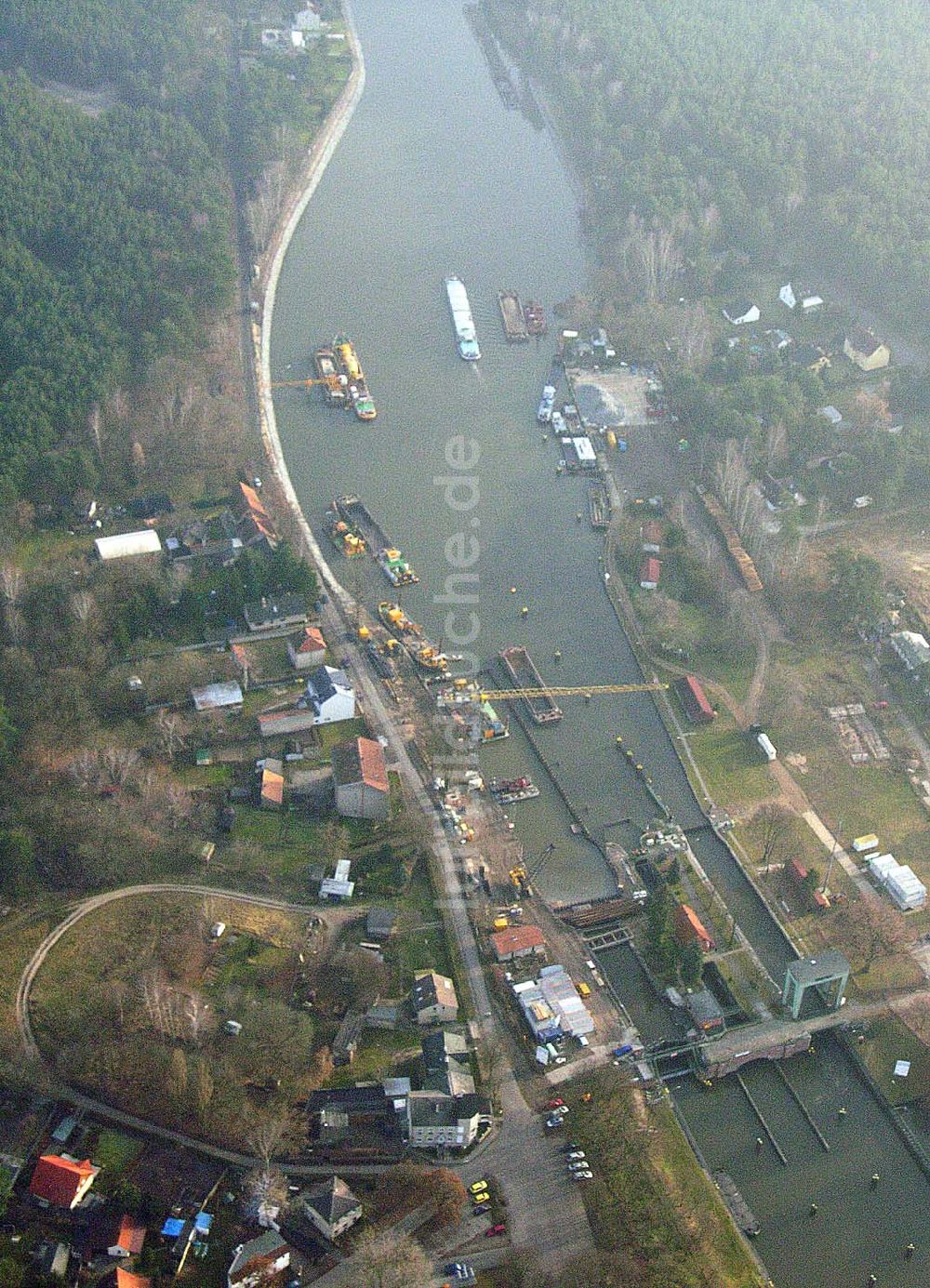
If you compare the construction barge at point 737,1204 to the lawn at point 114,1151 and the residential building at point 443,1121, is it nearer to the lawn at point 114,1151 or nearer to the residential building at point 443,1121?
the residential building at point 443,1121

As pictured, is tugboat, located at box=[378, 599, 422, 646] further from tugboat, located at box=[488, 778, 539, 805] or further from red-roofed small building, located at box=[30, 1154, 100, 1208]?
red-roofed small building, located at box=[30, 1154, 100, 1208]

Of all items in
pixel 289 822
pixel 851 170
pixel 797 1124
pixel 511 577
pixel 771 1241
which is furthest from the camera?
pixel 851 170

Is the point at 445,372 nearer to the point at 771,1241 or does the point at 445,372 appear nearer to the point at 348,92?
the point at 348,92

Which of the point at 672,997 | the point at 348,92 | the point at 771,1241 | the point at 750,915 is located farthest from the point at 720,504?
the point at 348,92

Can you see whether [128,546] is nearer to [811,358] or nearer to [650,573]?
[650,573]

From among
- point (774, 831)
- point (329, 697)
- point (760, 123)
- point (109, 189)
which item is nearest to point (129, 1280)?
point (329, 697)

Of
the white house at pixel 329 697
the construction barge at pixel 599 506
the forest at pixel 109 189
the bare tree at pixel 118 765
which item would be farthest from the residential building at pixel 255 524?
the construction barge at pixel 599 506
